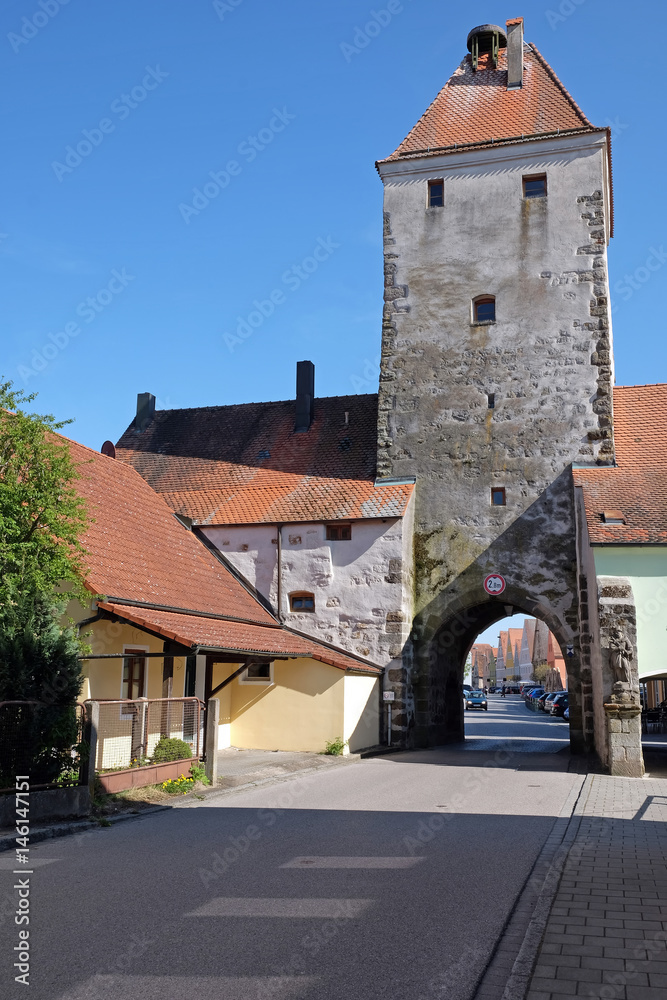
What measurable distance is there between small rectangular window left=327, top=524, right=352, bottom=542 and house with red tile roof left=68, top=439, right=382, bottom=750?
2.69m

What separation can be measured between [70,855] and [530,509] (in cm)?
1687

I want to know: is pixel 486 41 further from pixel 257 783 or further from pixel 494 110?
pixel 257 783

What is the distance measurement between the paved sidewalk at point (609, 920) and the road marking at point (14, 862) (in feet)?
15.4

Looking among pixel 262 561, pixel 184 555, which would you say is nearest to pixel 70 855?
pixel 184 555

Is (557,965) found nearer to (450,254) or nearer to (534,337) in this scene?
(534,337)

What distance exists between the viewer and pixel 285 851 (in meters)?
8.86

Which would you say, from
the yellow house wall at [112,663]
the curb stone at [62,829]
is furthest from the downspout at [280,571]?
the curb stone at [62,829]

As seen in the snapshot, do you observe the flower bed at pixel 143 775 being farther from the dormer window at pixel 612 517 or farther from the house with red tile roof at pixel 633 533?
the dormer window at pixel 612 517

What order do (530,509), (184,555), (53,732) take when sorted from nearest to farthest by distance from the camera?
(53,732) < (184,555) < (530,509)

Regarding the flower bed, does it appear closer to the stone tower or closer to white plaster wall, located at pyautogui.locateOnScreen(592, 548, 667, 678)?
white plaster wall, located at pyautogui.locateOnScreen(592, 548, 667, 678)

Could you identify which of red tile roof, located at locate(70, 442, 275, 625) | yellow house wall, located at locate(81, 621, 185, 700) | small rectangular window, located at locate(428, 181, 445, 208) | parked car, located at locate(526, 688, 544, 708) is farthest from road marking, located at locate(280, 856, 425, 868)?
parked car, located at locate(526, 688, 544, 708)

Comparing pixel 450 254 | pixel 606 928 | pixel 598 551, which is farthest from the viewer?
pixel 450 254

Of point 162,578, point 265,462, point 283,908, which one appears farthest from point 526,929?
point 265,462

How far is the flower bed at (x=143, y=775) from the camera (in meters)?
12.0
